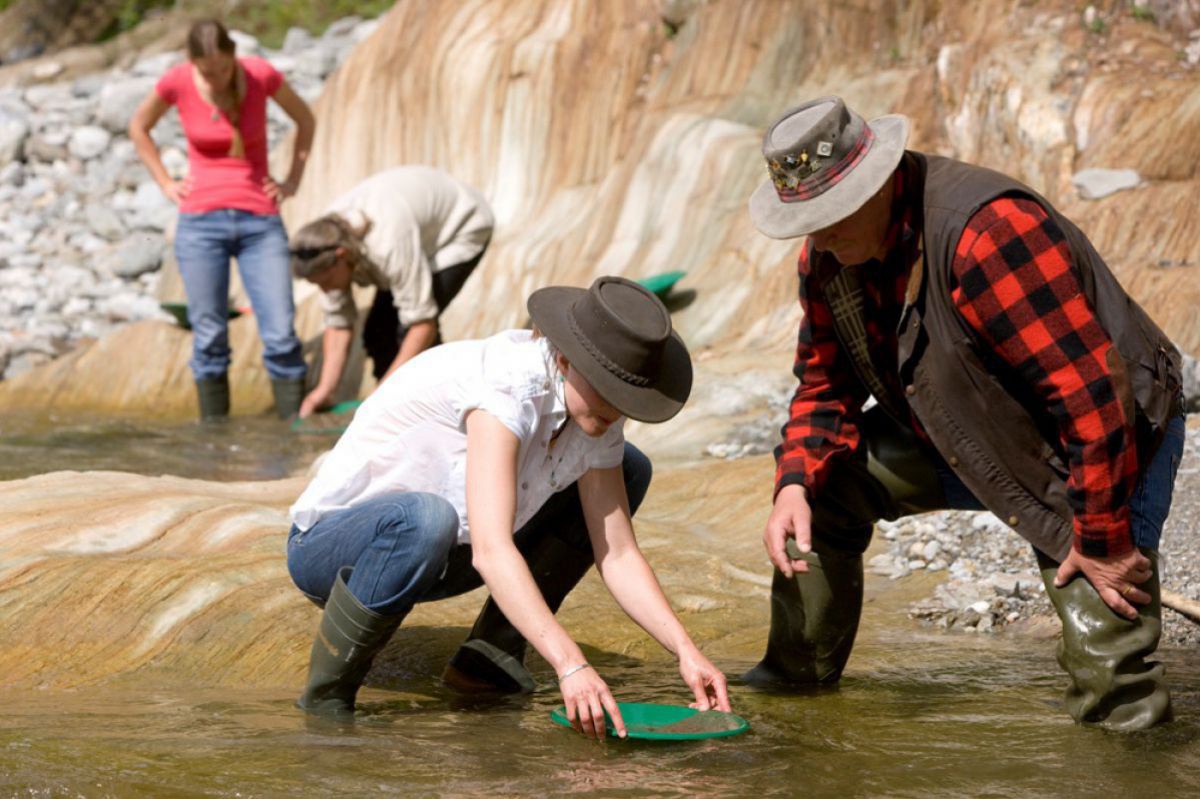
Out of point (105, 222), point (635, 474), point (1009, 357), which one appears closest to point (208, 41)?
point (635, 474)

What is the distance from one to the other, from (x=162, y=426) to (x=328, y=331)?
4.36 feet

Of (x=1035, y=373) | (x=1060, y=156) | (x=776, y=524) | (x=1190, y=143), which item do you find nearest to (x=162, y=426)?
(x=1060, y=156)

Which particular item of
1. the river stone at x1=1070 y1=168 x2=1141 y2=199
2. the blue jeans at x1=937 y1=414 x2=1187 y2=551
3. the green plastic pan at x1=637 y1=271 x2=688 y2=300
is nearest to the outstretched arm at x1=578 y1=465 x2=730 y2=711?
the blue jeans at x1=937 y1=414 x2=1187 y2=551

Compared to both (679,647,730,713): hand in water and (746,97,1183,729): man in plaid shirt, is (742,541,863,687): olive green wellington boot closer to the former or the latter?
(746,97,1183,729): man in plaid shirt

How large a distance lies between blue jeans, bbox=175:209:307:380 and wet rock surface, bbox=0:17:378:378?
3.58 meters

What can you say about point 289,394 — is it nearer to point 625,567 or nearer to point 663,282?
point 663,282

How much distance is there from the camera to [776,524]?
13.0ft

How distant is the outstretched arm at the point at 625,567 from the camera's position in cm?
359

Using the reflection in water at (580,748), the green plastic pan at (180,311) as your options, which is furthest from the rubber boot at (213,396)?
the reflection in water at (580,748)

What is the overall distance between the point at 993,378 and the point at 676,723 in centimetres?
100

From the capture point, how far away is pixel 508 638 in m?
4.12

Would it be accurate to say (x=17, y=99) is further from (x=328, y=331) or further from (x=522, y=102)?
(x=328, y=331)

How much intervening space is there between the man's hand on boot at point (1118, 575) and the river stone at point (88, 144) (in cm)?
1528

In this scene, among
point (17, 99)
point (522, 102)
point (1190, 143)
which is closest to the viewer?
point (1190, 143)
